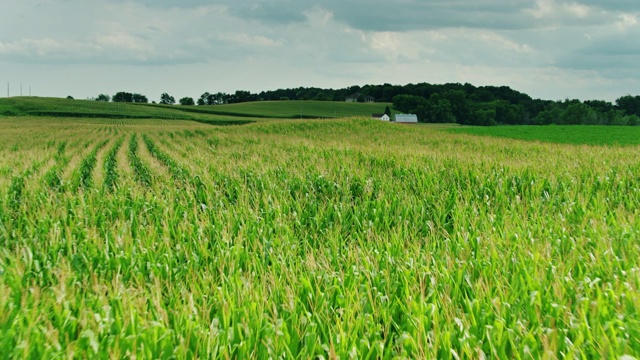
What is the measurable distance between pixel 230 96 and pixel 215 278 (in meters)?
169

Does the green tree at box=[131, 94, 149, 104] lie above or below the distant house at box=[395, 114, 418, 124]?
above

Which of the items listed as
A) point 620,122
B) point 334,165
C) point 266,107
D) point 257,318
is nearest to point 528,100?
point 620,122

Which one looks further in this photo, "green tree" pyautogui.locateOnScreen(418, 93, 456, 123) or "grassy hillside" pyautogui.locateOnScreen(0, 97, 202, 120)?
"green tree" pyautogui.locateOnScreen(418, 93, 456, 123)

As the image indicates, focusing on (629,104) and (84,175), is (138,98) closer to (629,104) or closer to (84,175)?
(629,104)

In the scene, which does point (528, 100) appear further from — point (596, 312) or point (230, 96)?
point (596, 312)

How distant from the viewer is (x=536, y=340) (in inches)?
127

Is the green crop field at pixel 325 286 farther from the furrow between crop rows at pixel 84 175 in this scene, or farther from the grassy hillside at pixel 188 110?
the grassy hillside at pixel 188 110

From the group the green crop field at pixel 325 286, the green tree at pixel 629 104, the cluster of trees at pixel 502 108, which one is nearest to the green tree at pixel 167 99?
the cluster of trees at pixel 502 108

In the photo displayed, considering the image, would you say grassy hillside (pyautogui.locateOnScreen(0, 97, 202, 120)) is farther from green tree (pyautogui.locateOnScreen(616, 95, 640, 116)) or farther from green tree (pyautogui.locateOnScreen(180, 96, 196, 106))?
green tree (pyautogui.locateOnScreen(616, 95, 640, 116))

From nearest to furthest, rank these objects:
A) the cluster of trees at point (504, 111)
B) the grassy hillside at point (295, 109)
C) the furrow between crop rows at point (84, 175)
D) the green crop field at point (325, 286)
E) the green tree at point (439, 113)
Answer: the green crop field at point (325, 286), the furrow between crop rows at point (84, 175), the cluster of trees at point (504, 111), the green tree at point (439, 113), the grassy hillside at point (295, 109)

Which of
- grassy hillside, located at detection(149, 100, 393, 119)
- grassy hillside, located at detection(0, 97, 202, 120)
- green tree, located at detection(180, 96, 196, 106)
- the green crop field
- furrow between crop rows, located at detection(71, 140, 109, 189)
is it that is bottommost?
furrow between crop rows, located at detection(71, 140, 109, 189)

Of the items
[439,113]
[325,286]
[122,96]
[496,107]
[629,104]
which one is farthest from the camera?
[122,96]

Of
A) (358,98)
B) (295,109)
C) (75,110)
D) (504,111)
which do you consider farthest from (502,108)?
(75,110)

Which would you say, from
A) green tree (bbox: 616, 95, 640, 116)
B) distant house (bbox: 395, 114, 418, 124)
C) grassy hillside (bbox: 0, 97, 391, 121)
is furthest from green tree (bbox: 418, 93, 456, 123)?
green tree (bbox: 616, 95, 640, 116)
